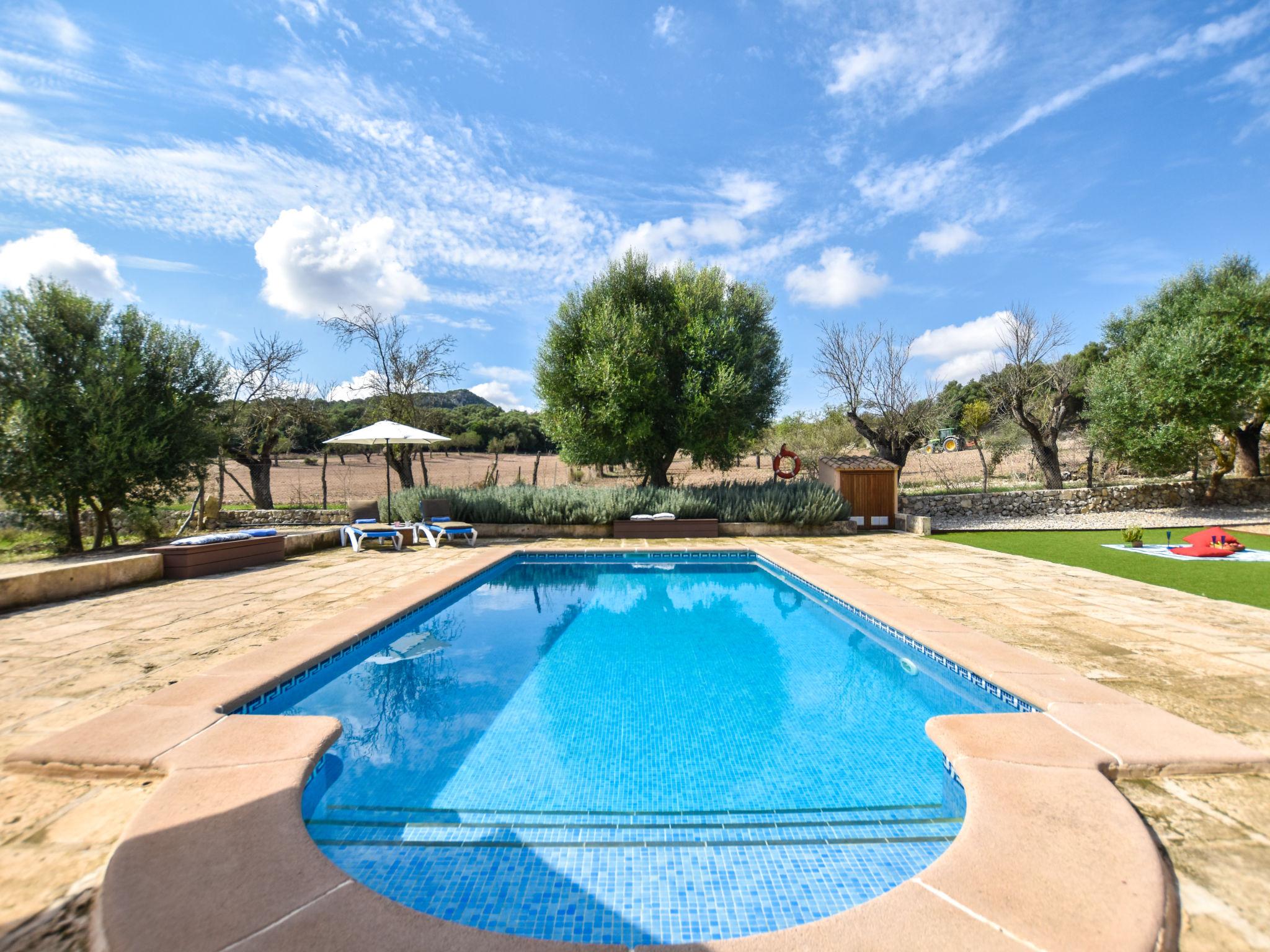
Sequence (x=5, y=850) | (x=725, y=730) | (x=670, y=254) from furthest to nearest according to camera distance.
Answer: (x=670, y=254) → (x=725, y=730) → (x=5, y=850)

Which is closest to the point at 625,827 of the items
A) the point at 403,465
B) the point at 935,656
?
the point at 935,656

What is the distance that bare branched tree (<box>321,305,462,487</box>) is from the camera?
57.2ft

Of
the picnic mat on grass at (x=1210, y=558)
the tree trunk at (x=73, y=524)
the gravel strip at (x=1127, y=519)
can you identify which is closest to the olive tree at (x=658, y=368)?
the gravel strip at (x=1127, y=519)

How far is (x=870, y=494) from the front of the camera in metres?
13.4

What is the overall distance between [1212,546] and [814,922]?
10.9 m

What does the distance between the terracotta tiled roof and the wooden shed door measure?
0.34 feet

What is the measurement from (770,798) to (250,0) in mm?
11130

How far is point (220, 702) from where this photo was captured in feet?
10.5

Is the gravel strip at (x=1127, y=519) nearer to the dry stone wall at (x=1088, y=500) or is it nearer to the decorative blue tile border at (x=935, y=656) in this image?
the dry stone wall at (x=1088, y=500)

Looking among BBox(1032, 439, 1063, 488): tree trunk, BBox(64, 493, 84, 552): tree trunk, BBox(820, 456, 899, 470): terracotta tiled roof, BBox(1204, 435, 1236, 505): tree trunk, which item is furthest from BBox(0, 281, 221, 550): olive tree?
BBox(1204, 435, 1236, 505): tree trunk

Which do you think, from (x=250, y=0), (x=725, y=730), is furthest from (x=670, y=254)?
(x=725, y=730)

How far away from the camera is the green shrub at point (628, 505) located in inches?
480

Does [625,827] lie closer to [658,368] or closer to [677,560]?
[677,560]

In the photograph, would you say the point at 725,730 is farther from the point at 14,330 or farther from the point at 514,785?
the point at 14,330
